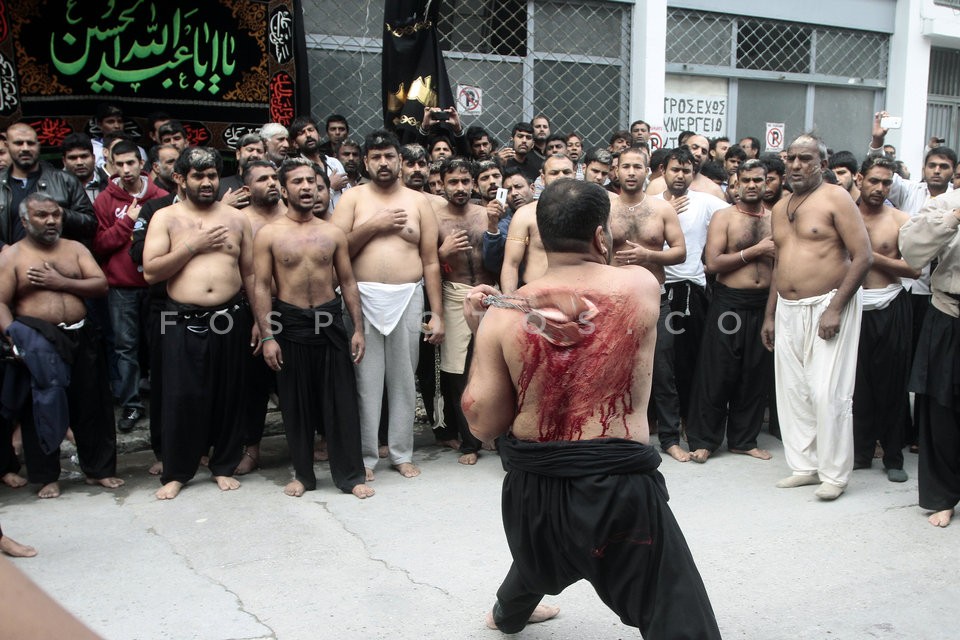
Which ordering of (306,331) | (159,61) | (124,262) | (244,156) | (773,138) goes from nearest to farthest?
1. (306,331)
2. (124,262)
3. (244,156)
4. (159,61)
5. (773,138)

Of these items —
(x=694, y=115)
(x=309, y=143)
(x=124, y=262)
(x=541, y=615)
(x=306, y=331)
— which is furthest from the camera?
(x=694, y=115)

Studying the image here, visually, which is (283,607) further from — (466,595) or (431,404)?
(431,404)

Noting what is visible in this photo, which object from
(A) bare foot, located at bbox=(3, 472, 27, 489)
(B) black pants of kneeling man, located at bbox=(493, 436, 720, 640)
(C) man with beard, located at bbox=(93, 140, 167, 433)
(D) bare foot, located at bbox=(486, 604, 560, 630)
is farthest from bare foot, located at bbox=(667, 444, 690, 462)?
(A) bare foot, located at bbox=(3, 472, 27, 489)

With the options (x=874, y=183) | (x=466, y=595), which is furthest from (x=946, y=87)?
(x=466, y=595)

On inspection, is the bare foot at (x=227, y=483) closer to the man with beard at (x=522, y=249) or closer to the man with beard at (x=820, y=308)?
the man with beard at (x=522, y=249)

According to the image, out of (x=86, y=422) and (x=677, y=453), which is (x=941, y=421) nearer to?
(x=677, y=453)

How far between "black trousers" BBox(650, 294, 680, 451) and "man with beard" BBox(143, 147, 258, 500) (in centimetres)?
277

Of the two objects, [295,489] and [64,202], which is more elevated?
[64,202]

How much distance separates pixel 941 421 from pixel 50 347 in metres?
4.86

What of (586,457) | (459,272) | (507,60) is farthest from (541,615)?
(507,60)

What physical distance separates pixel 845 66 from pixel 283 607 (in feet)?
36.3

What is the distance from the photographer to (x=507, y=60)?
9914 millimetres

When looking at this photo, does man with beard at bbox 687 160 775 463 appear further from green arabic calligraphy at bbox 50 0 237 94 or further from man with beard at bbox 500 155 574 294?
green arabic calligraphy at bbox 50 0 237 94

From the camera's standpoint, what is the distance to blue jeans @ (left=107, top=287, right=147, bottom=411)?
20.9ft
